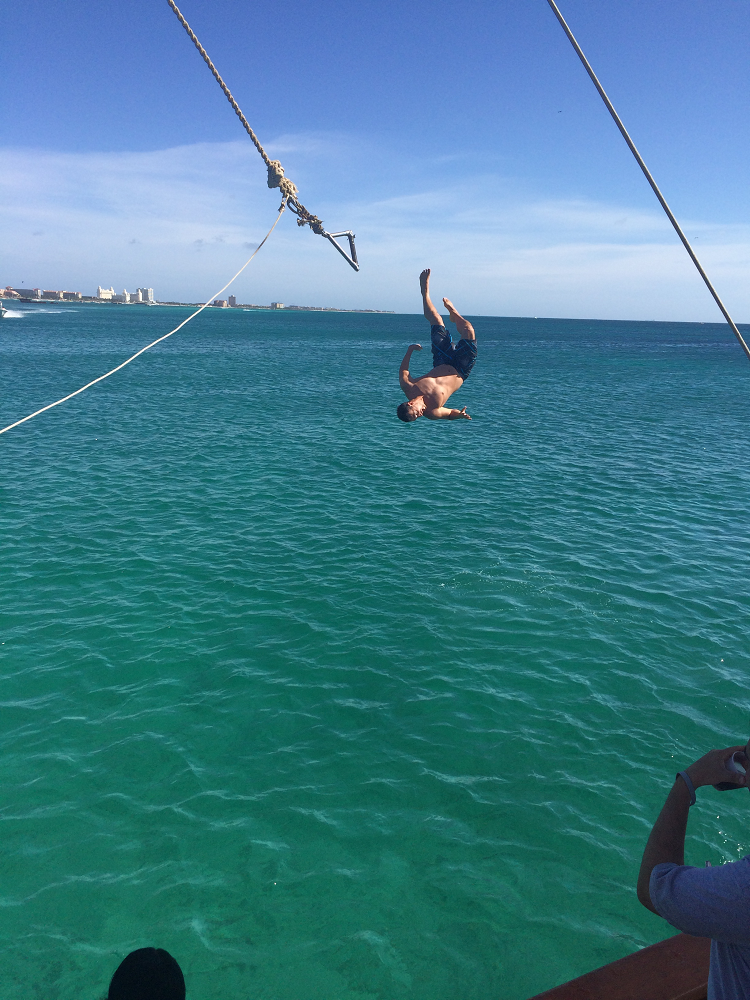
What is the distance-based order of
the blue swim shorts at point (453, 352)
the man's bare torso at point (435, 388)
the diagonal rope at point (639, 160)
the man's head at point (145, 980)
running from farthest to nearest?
the blue swim shorts at point (453, 352), the man's bare torso at point (435, 388), the diagonal rope at point (639, 160), the man's head at point (145, 980)

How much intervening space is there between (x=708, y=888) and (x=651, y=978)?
2.01 meters

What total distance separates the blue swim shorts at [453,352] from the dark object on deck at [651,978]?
931 centimetres

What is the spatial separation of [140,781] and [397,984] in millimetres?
5465

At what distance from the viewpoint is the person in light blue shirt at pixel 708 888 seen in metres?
2.59

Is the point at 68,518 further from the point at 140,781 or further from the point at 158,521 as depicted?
the point at 140,781

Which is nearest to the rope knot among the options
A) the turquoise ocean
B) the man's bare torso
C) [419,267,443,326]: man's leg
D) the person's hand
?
[419,267,443,326]: man's leg

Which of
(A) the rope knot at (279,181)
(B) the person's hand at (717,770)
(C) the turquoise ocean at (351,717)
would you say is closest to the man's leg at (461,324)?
(A) the rope knot at (279,181)

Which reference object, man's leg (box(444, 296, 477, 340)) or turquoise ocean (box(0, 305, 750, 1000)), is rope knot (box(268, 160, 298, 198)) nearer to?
man's leg (box(444, 296, 477, 340))

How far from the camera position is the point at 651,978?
4.00m

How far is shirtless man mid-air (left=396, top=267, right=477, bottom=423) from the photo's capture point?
11.0 m

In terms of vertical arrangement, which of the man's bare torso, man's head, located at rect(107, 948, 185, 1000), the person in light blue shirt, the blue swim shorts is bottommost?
man's head, located at rect(107, 948, 185, 1000)

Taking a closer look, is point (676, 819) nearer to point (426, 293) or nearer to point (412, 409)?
point (412, 409)

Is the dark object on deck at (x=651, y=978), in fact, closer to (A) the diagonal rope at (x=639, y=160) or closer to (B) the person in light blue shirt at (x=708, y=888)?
(B) the person in light blue shirt at (x=708, y=888)

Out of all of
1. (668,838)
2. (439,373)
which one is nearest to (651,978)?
(668,838)
